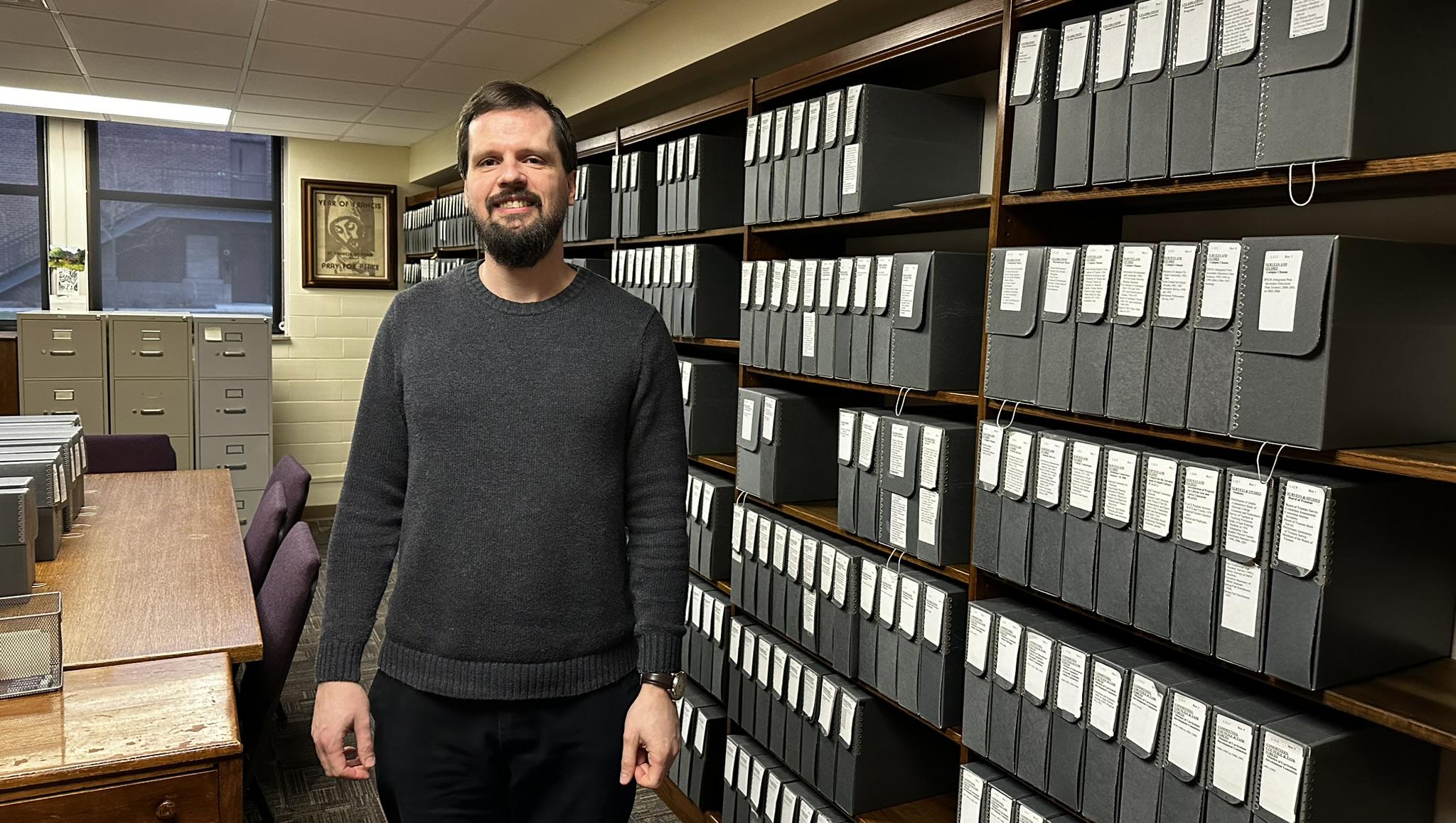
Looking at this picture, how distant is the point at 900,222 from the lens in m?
2.21

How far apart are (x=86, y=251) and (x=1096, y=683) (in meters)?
6.10

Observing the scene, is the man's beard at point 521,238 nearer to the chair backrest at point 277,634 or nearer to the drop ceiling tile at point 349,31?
the chair backrest at point 277,634

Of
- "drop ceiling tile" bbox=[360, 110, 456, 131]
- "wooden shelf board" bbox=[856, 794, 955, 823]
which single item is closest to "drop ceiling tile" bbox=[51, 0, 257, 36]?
"drop ceiling tile" bbox=[360, 110, 456, 131]

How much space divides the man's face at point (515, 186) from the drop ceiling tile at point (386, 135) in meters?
4.64

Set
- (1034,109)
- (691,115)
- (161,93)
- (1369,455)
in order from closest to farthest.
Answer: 1. (1369,455)
2. (1034,109)
3. (691,115)
4. (161,93)

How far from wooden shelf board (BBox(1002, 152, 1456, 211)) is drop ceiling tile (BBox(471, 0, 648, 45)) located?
6.13 ft

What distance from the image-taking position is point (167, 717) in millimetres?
1505

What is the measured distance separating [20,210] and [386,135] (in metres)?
2.02

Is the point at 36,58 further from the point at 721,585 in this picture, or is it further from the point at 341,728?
the point at 341,728

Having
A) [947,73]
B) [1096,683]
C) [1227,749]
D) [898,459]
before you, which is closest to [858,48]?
[947,73]

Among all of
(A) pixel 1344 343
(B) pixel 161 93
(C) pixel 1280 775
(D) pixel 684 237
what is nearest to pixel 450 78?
(B) pixel 161 93

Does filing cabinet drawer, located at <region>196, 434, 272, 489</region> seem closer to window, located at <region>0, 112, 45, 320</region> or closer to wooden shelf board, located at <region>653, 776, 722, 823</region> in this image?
window, located at <region>0, 112, 45, 320</region>

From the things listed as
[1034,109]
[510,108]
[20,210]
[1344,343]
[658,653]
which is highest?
[20,210]

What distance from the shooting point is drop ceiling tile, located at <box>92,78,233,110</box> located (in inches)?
180
